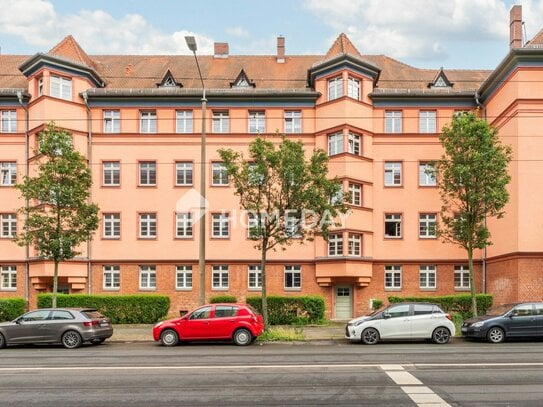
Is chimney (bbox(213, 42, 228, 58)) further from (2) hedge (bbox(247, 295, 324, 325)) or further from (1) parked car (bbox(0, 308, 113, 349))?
(1) parked car (bbox(0, 308, 113, 349))

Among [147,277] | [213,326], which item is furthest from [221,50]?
[213,326]

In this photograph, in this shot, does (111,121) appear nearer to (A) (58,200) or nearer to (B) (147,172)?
(B) (147,172)

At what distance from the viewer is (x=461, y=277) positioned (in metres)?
31.3

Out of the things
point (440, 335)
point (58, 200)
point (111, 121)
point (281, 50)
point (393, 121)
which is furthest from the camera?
point (281, 50)

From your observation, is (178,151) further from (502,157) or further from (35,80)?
(502,157)

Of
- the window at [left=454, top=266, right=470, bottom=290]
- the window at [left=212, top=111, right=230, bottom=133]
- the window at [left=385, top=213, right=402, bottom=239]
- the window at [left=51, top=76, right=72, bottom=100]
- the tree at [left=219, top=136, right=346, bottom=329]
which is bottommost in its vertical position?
the window at [left=454, top=266, right=470, bottom=290]

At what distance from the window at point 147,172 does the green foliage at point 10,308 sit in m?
9.05

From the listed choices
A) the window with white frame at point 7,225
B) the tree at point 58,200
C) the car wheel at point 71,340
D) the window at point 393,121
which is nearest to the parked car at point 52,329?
the car wheel at point 71,340

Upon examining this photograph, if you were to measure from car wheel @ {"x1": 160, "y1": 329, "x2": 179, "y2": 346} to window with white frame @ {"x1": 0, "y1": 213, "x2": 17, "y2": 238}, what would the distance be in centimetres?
1695

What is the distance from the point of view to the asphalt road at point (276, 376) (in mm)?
9680

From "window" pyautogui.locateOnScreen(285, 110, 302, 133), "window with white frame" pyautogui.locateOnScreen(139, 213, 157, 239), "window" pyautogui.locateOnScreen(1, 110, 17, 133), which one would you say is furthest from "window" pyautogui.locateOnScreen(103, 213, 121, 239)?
"window" pyautogui.locateOnScreen(285, 110, 302, 133)

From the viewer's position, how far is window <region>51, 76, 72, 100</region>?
99.5 feet

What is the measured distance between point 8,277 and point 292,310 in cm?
1640

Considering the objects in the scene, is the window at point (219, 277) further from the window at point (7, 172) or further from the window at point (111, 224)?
the window at point (7, 172)
